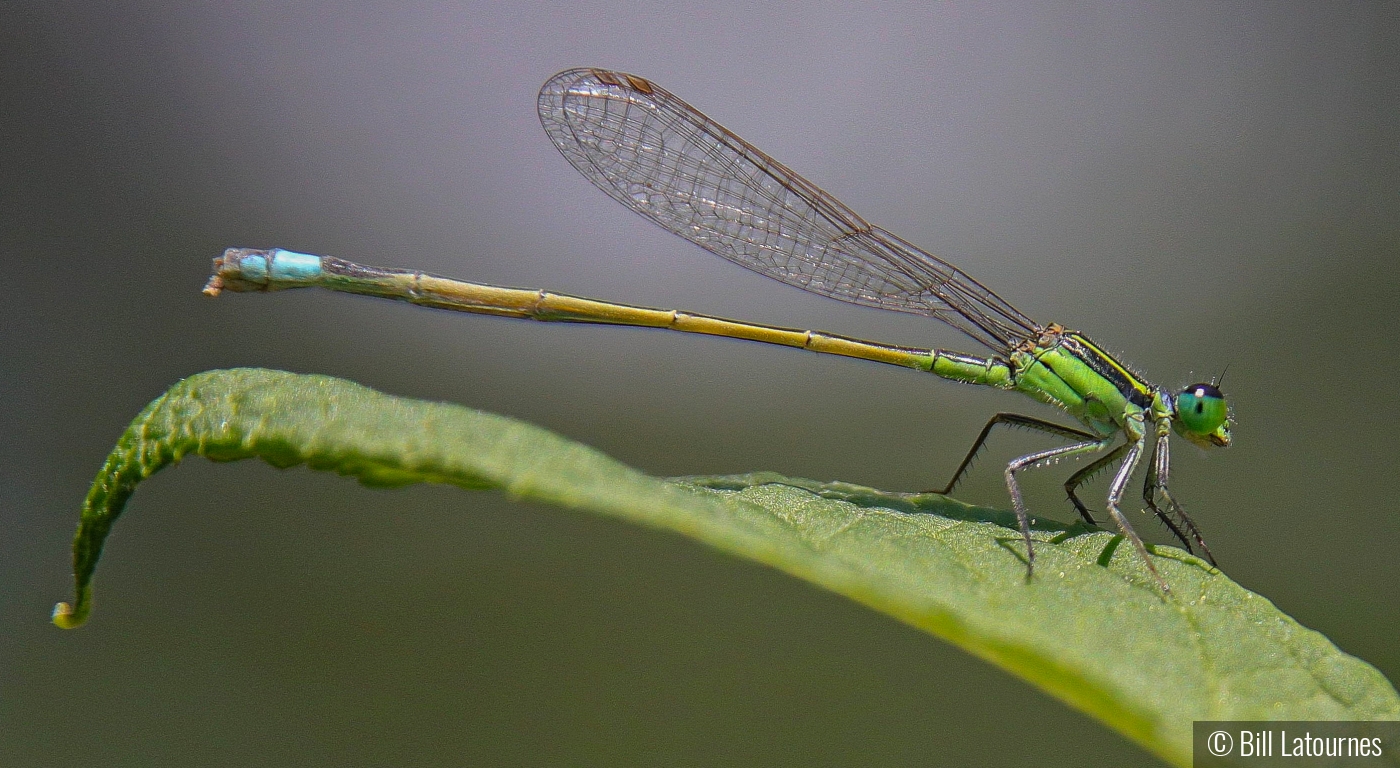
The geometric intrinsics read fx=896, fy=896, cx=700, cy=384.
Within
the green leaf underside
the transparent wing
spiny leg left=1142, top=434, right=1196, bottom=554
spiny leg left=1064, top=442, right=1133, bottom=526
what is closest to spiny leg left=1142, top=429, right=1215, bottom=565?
spiny leg left=1142, top=434, right=1196, bottom=554

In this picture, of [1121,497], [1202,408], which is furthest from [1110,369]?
[1121,497]

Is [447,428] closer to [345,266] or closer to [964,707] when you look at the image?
[345,266]

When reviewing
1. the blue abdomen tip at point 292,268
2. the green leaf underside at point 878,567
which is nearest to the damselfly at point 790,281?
the blue abdomen tip at point 292,268

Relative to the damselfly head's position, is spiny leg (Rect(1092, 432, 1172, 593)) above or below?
below

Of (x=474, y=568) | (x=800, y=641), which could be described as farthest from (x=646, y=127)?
(x=474, y=568)

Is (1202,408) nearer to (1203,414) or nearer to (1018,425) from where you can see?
(1203,414)

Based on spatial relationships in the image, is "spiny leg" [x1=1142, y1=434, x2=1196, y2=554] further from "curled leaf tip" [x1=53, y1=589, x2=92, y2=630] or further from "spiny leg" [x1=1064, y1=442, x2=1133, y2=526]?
"curled leaf tip" [x1=53, y1=589, x2=92, y2=630]
